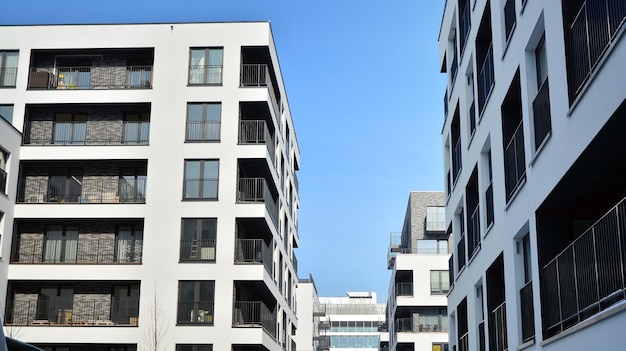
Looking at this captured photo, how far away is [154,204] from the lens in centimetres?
3756

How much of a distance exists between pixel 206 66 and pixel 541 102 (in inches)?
1028

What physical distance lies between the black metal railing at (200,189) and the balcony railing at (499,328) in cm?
1856

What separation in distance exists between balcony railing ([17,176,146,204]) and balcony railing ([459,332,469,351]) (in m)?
16.8

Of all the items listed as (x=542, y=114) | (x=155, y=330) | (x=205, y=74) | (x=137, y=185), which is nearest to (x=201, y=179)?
(x=137, y=185)

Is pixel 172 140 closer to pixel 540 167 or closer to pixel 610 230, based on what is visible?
pixel 540 167

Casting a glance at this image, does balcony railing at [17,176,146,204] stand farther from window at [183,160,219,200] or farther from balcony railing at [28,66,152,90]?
balcony railing at [28,66,152,90]

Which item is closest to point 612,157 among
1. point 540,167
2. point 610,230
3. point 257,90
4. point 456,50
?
point 610,230

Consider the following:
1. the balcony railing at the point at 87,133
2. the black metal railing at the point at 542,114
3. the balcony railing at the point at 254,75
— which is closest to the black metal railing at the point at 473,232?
the black metal railing at the point at 542,114

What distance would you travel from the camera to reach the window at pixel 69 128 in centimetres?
3894

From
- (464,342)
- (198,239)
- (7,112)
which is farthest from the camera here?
(7,112)

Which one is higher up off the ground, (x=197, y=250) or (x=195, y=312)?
(x=197, y=250)

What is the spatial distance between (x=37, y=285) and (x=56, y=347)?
3.08m

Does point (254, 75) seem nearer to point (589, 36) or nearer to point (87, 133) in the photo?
point (87, 133)

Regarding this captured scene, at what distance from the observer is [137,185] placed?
3850cm
